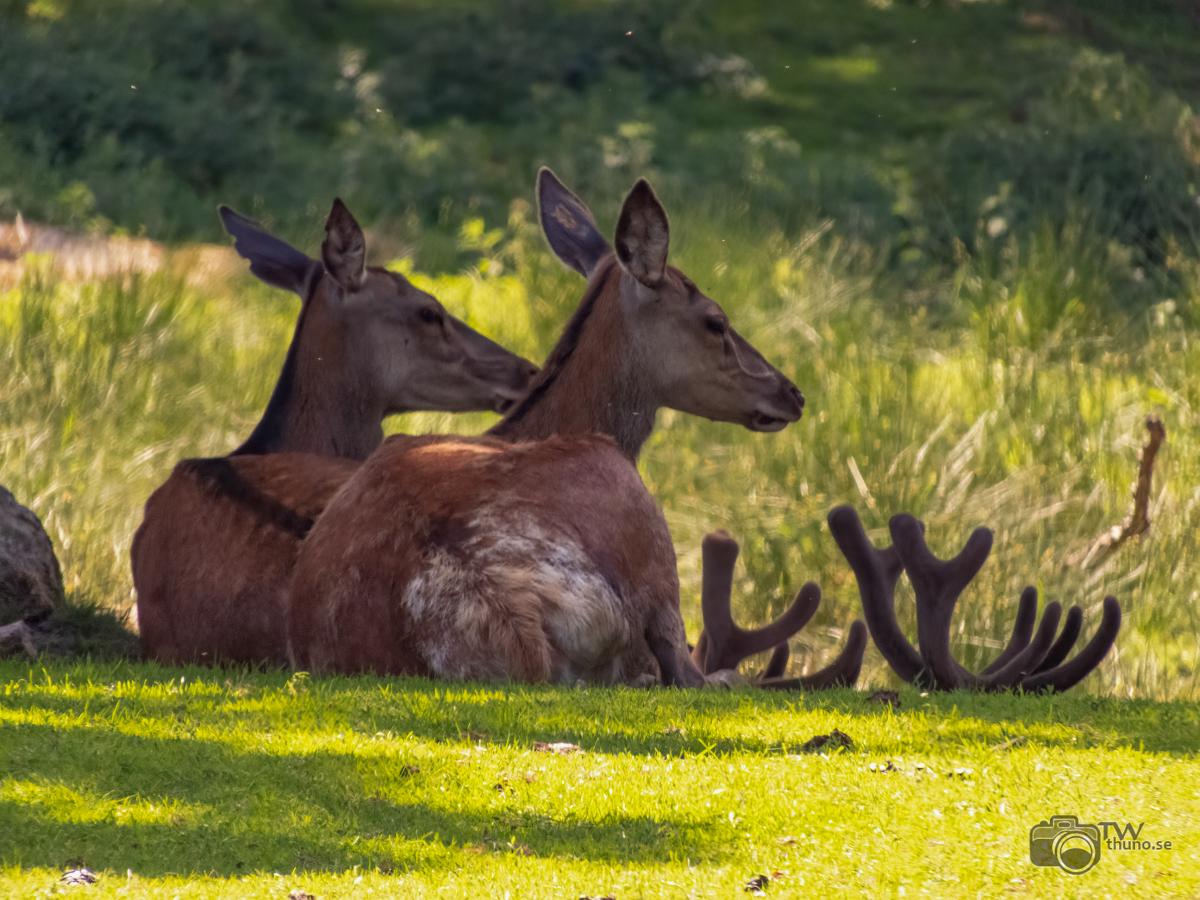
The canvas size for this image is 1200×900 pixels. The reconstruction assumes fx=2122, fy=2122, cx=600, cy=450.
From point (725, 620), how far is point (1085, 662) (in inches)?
55.0

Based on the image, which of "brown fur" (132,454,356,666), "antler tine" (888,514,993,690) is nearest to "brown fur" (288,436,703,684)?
"brown fur" (132,454,356,666)

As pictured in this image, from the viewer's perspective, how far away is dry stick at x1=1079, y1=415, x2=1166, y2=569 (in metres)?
10.2

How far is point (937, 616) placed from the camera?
762 cm

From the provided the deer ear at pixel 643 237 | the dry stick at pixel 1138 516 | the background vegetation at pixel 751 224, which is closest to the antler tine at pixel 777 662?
the deer ear at pixel 643 237

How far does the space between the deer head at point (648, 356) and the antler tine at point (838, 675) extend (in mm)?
1264

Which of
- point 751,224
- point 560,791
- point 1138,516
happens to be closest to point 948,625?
point 560,791

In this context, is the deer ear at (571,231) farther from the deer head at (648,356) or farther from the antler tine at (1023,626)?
the antler tine at (1023,626)

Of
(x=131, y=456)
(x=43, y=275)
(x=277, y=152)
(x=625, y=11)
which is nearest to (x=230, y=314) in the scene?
(x=43, y=275)

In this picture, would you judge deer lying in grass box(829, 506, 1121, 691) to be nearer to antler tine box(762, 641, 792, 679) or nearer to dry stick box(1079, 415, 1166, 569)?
antler tine box(762, 641, 792, 679)

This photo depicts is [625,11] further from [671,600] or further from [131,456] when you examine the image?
[671,600]

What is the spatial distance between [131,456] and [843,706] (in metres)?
5.77

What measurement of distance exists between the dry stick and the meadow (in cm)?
12

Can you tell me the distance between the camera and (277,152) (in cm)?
2533

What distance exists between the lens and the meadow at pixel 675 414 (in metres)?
5.42
